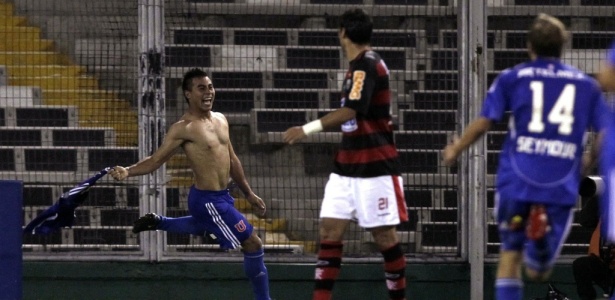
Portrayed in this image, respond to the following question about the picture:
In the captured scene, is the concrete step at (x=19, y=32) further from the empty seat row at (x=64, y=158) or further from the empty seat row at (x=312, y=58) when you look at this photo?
the empty seat row at (x=312, y=58)

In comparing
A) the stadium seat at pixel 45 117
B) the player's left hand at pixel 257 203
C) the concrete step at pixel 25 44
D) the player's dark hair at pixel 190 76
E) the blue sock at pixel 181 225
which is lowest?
the blue sock at pixel 181 225

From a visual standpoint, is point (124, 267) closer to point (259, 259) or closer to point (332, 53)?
point (259, 259)

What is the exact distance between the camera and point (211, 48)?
1061 cm

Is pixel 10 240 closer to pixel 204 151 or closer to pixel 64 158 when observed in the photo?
pixel 204 151

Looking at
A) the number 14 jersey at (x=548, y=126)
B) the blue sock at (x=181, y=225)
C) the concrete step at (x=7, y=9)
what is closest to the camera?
the number 14 jersey at (x=548, y=126)

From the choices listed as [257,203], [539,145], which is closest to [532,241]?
[539,145]

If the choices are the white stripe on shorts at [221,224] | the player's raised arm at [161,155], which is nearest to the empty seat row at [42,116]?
the player's raised arm at [161,155]

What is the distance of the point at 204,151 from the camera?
9.63 m

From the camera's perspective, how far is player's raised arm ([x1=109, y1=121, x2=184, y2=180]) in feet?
31.1

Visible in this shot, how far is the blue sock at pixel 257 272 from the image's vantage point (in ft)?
31.6

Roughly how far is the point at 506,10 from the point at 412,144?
1414 mm

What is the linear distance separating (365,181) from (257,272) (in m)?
1.86

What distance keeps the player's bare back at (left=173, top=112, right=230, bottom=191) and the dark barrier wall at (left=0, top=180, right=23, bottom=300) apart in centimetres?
143

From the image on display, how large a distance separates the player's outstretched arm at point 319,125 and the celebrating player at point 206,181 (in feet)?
6.59
